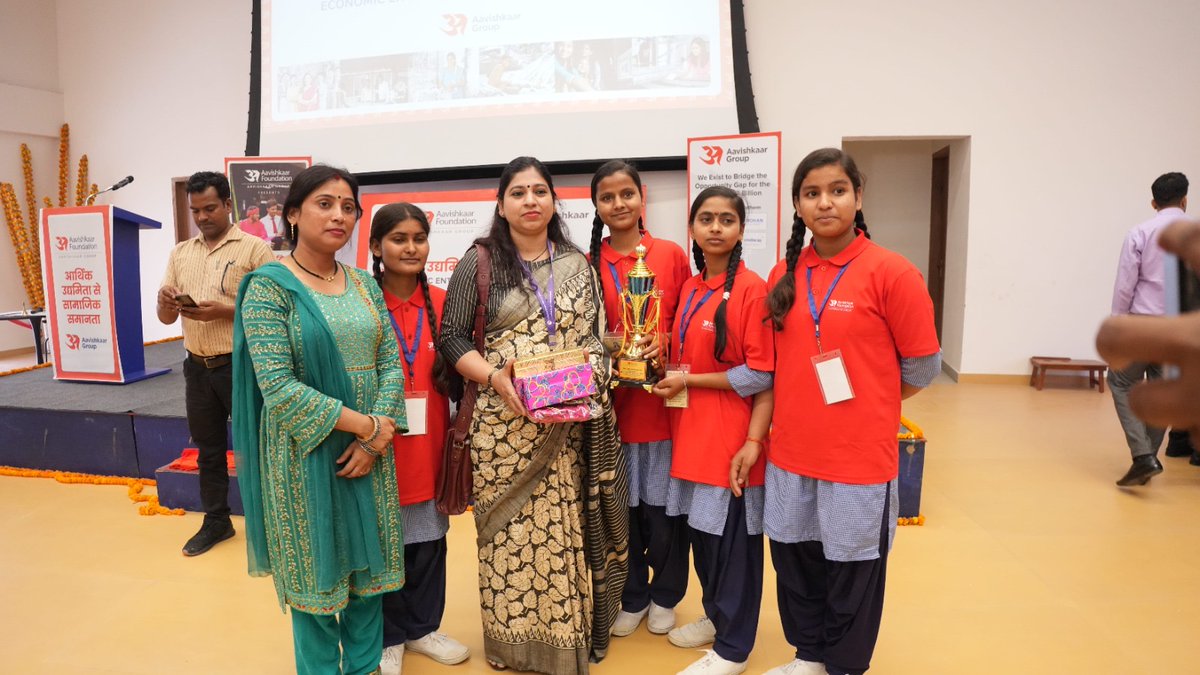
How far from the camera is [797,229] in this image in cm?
190

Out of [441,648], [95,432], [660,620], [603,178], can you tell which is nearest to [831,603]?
[660,620]

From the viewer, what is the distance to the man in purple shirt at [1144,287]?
Result: 3.52m

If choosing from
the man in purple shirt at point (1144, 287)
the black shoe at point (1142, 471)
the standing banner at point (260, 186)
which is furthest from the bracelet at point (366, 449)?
the black shoe at point (1142, 471)

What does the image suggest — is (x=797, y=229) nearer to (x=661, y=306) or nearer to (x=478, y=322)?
(x=661, y=306)

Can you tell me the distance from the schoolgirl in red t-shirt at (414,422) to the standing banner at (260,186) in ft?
10.1

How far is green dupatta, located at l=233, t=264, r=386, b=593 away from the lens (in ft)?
5.41

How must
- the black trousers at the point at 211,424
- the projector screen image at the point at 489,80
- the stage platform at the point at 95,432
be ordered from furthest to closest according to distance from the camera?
the projector screen image at the point at 489,80
the stage platform at the point at 95,432
the black trousers at the point at 211,424

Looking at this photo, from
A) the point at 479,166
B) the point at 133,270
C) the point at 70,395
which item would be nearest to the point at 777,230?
the point at 479,166

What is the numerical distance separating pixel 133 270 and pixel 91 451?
4.51 ft

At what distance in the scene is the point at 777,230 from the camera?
4.55 m

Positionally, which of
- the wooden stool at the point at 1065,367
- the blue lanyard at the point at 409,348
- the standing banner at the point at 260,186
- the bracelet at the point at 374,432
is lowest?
the wooden stool at the point at 1065,367

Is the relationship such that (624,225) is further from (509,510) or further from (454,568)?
(454,568)

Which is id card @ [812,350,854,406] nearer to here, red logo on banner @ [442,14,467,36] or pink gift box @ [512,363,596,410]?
pink gift box @ [512,363,596,410]

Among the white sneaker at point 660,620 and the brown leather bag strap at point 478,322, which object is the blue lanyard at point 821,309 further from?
the white sneaker at point 660,620
